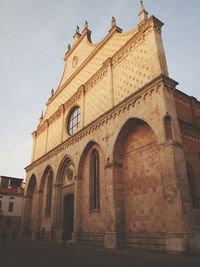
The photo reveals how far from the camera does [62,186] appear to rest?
19.1 m

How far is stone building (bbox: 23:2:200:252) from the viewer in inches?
369

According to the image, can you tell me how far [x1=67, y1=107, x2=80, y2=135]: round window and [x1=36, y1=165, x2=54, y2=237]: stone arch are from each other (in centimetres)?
450

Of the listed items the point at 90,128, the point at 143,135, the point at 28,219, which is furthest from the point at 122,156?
the point at 28,219

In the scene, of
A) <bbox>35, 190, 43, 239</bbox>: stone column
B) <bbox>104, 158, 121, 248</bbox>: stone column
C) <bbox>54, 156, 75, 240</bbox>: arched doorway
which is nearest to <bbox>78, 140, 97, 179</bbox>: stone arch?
<bbox>54, 156, 75, 240</bbox>: arched doorway

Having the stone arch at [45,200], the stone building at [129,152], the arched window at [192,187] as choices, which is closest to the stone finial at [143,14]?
the stone building at [129,152]

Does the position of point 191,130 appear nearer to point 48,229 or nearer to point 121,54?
point 121,54

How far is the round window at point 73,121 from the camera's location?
62.8 feet

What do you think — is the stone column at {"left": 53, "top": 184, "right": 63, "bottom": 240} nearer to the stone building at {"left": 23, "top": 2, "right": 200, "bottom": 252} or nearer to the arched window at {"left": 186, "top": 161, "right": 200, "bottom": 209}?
the stone building at {"left": 23, "top": 2, "right": 200, "bottom": 252}

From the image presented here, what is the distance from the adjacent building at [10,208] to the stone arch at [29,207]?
38.1 feet

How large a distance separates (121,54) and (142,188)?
8573mm

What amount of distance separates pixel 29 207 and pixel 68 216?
8.91 metres

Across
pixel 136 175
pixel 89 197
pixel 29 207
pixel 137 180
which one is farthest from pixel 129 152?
pixel 29 207

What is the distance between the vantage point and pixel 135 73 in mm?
12984

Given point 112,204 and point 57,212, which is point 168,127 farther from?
point 57,212
